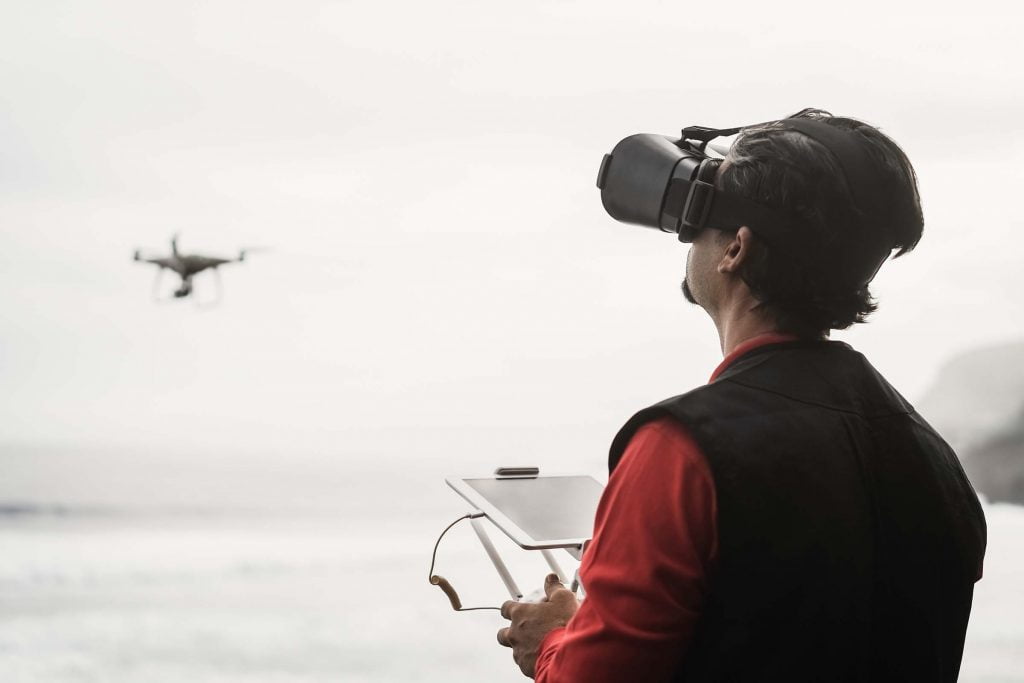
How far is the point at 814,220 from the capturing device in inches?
28.3

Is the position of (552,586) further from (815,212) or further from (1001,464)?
(1001,464)

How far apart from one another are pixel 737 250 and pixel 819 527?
22 cm

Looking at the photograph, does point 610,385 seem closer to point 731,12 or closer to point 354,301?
point 354,301

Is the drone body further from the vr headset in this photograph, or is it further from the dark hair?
the dark hair

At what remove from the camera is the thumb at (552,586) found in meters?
0.85

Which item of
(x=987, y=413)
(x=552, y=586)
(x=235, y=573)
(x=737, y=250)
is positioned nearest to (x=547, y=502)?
(x=552, y=586)

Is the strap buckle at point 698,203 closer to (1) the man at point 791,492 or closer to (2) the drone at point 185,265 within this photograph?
(1) the man at point 791,492

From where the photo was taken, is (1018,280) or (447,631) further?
(1018,280)

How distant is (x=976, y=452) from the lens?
2.12m

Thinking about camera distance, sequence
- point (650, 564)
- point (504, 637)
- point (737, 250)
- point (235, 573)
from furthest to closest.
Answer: point (235, 573), point (504, 637), point (737, 250), point (650, 564)

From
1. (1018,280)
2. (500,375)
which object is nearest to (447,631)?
(500,375)

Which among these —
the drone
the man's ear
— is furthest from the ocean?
the man's ear

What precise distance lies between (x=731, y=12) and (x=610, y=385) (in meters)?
0.81

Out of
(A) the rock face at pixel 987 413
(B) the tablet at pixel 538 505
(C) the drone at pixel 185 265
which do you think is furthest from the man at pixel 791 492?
(A) the rock face at pixel 987 413
